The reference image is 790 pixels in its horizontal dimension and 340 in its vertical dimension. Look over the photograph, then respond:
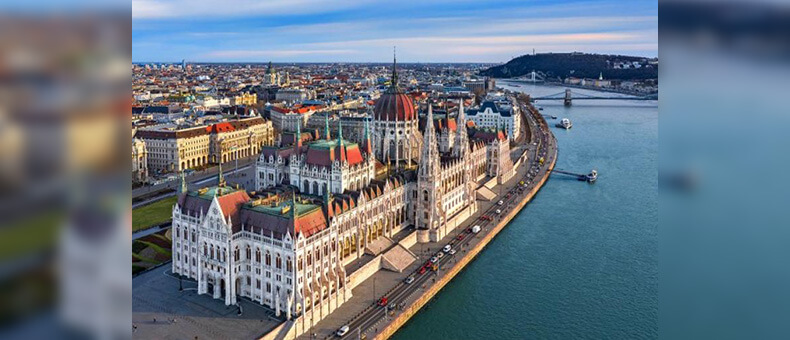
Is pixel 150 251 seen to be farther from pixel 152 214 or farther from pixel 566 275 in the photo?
pixel 566 275

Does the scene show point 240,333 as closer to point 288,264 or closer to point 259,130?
point 288,264

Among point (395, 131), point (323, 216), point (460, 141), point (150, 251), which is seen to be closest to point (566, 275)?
point (323, 216)

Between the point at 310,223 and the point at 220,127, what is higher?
the point at 220,127

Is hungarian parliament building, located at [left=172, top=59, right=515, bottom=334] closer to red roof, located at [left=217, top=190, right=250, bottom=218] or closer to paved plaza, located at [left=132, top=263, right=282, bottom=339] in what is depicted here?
red roof, located at [left=217, top=190, right=250, bottom=218]

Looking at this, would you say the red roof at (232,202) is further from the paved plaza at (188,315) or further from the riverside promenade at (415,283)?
the riverside promenade at (415,283)

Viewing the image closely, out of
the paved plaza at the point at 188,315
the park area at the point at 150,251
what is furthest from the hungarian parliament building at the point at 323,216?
the park area at the point at 150,251

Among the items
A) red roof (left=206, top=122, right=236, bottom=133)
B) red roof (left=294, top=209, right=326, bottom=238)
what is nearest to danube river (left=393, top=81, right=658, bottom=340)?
red roof (left=294, top=209, right=326, bottom=238)
